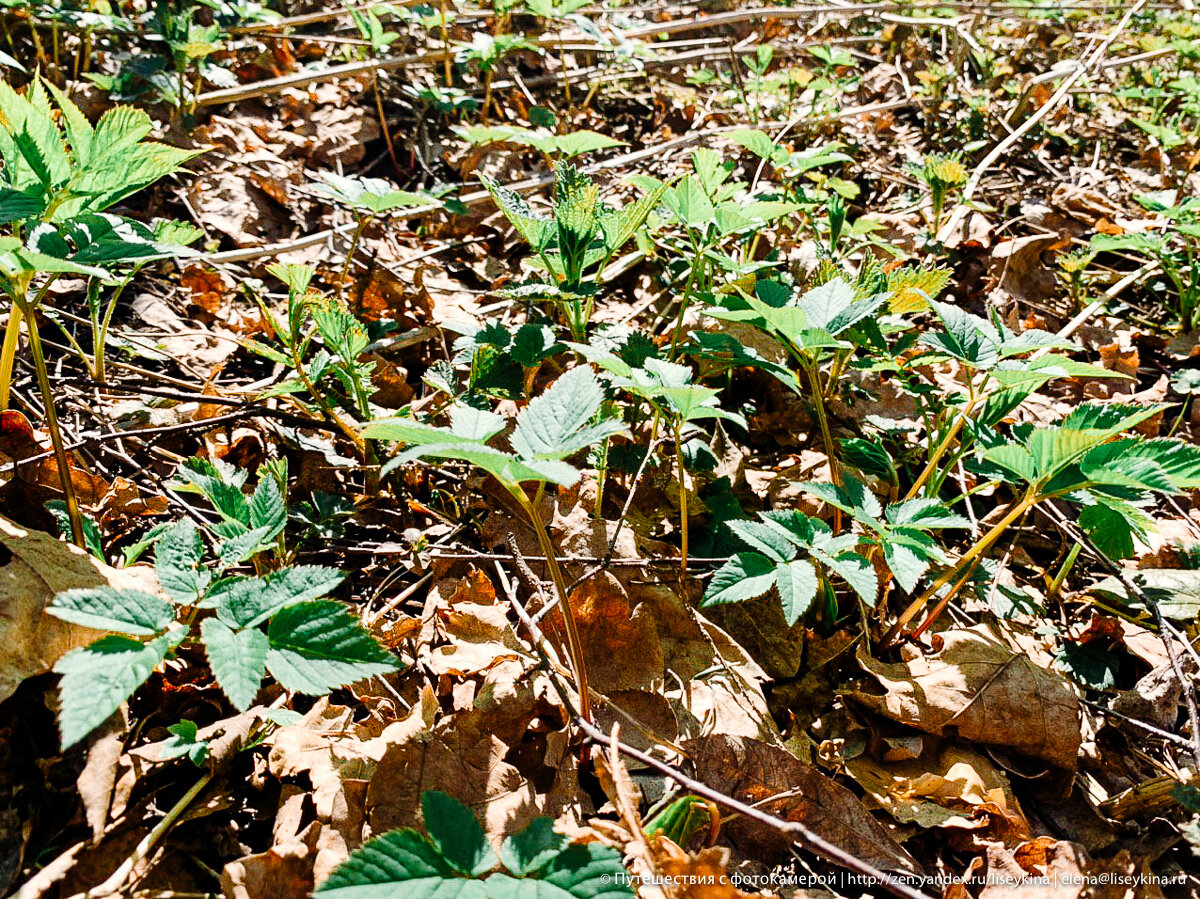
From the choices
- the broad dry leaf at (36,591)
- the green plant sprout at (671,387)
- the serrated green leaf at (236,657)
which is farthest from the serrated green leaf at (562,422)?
the broad dry leaf at (36,591)

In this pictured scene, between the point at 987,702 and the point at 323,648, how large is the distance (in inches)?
50.1

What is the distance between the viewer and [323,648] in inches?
44.5

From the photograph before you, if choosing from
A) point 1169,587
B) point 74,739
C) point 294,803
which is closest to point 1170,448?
point 1169,587

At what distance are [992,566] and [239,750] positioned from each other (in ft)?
5.50

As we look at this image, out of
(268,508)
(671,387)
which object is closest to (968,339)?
(671,387)

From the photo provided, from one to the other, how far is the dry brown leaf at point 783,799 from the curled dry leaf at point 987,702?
0.24m

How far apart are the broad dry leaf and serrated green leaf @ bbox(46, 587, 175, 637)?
0.19 m

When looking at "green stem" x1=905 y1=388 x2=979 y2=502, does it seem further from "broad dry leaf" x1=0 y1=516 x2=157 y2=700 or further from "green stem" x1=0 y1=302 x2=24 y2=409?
"green stem" x1=0 y1=302 x2=24 y2=409

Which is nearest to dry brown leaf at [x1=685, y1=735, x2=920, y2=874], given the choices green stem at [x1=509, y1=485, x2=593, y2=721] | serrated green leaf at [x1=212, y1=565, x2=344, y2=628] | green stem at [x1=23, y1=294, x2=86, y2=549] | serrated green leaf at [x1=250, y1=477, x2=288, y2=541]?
green stem at [x1=509, y1=485, x2=593, y2=721]

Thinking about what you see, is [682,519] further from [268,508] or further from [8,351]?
[8,351]

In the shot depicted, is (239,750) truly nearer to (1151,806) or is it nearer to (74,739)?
(74,739)

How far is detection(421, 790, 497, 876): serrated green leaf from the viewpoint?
105cm

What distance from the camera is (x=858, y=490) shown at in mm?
1567

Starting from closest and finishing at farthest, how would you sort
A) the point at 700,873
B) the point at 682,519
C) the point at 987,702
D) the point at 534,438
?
the point at 700,873, the point at 534,438, the point at 987,702, the point at 682,519
